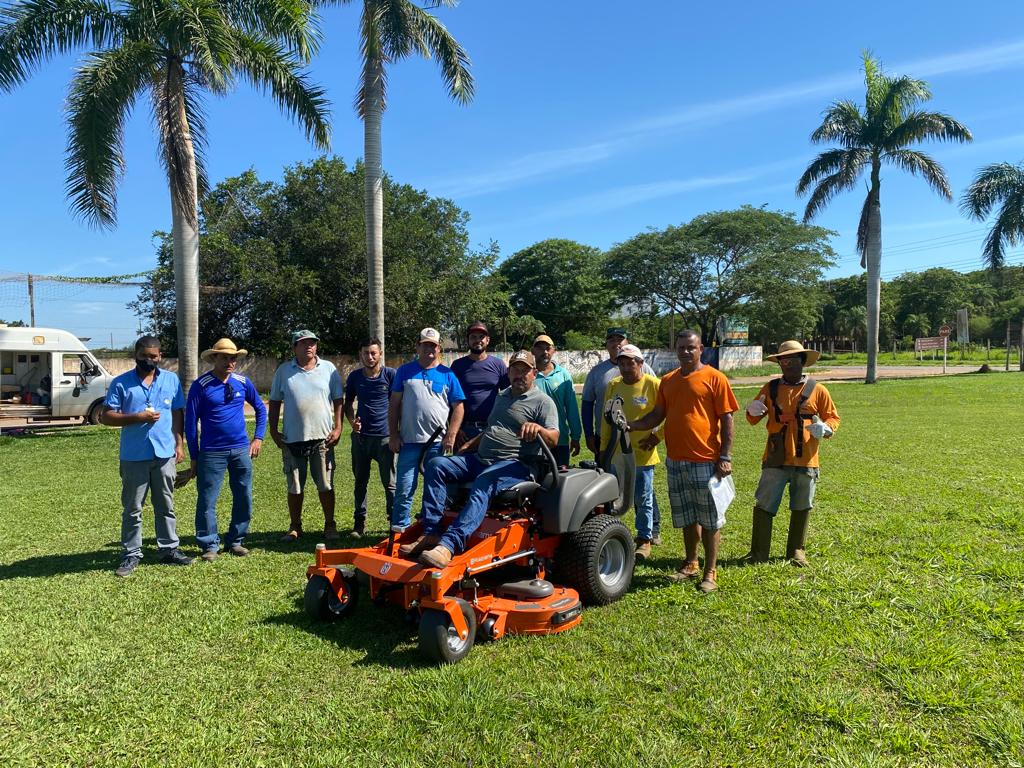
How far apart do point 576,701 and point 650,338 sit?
190 ft

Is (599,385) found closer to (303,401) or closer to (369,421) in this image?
(369,421)

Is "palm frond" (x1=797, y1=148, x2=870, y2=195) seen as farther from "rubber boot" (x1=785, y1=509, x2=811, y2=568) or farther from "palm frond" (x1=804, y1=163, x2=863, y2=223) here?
"rubber boot" (x1=785, y1=509, x2=811, y2=568)

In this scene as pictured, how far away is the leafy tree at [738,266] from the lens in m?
43.4

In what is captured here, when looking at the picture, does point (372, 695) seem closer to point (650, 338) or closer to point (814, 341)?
point (650, 338)

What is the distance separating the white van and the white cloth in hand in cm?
1682

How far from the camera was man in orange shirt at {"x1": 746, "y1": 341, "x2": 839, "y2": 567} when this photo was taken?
5.39 meters

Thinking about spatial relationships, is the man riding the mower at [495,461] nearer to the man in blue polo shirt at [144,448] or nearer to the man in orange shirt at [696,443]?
the man in orange shirt at [696,443]

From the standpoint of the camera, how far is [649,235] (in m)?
46.5

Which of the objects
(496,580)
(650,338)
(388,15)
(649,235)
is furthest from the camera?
(650,338)

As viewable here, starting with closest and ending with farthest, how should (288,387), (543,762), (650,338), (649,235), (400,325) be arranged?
(543,762) → (288,387) → (400,325) → (649,235) → (650,338)

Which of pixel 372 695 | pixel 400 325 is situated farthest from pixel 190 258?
pixel 400 325

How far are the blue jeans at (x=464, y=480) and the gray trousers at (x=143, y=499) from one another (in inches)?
103

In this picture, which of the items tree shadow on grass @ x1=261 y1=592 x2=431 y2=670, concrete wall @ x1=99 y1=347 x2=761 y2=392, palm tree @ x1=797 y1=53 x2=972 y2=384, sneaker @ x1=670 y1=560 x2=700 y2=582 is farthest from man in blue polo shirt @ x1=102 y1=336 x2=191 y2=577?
palm tree @ x1=797 y1=53 x2=972 y2=384

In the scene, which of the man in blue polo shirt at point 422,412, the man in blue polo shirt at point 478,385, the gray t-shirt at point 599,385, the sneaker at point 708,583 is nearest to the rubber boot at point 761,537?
the sneaker at point 708,583
